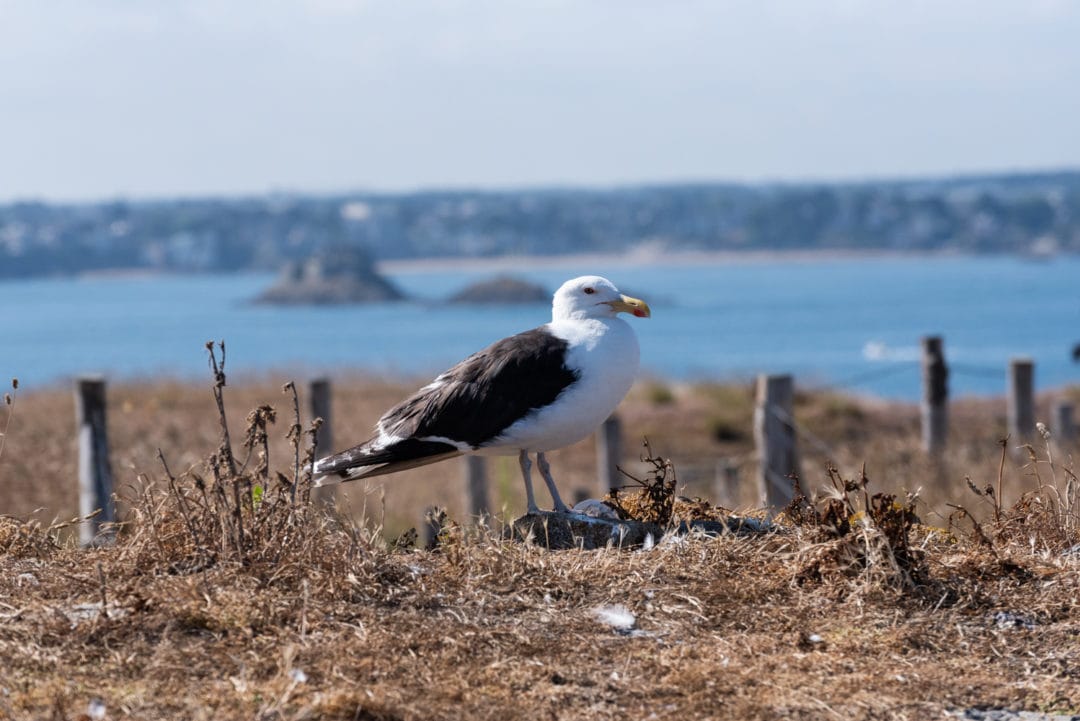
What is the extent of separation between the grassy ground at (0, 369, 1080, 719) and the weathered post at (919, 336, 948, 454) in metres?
7.85

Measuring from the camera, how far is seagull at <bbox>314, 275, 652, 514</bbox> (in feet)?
22.5

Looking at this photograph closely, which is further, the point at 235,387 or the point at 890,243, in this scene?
the point at 890,243

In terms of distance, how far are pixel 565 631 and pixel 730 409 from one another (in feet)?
63.2

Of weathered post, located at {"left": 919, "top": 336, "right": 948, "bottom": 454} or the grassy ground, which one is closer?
the grassy ground

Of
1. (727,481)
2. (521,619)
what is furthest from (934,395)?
(521,619)

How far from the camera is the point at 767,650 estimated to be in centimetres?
543

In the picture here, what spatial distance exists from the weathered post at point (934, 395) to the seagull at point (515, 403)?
8468 mm

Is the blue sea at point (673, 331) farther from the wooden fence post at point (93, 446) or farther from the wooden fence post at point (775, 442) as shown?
the wooden fence post at point (93, 446)

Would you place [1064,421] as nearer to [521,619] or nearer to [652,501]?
[652,501]

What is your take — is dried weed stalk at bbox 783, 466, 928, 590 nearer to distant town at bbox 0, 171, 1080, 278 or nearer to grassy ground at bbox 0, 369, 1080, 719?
grassy ground at bbox 0, 369, 1080, 719

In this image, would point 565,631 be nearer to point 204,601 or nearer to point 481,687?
point 481,687

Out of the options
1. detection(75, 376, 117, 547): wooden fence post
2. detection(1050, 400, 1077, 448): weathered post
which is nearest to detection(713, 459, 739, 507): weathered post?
detection(1050, 400, 1077, 448): weathered post

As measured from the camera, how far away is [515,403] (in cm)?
686

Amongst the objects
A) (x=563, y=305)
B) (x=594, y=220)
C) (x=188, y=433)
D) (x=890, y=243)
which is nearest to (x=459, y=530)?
(x=563, y=305)
